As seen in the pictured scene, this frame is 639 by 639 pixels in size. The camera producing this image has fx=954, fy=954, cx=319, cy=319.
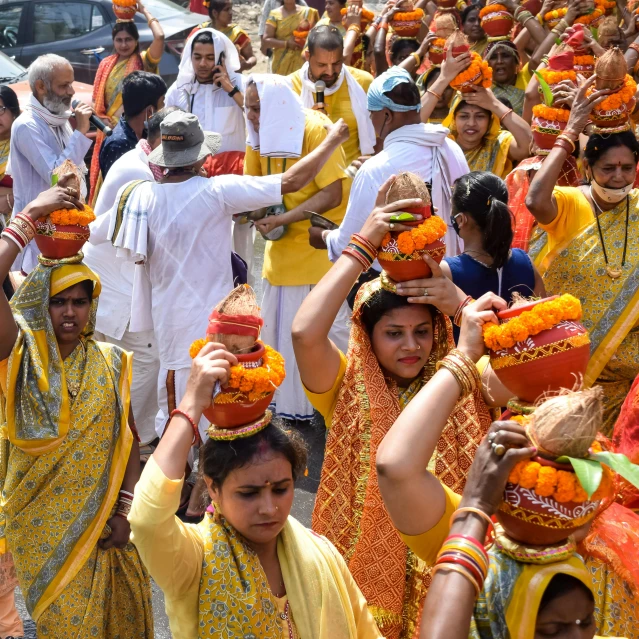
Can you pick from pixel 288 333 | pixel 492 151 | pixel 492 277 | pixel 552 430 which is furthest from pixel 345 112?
pixel 552 430

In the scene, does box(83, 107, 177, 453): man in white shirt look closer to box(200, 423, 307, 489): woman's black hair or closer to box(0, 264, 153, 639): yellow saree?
box(0, 264, 153, 639): yellow saree

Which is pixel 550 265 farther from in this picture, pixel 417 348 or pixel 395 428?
pixel 395 428

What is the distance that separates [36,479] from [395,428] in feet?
6.78

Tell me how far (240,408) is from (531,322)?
819 millimetres

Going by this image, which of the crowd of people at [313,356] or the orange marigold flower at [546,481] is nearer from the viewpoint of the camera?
the orange marigold flower at [546,481]

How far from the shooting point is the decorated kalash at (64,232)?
3.77 meters

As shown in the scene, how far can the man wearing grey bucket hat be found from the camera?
16.0 feet

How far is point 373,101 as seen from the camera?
17.0ft

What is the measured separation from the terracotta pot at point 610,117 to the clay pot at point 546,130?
0.67m

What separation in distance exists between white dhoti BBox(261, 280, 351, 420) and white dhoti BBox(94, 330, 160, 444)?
79 centimetres

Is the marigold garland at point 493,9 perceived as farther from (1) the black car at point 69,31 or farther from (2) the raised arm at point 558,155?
(1) the black car at point 69,31

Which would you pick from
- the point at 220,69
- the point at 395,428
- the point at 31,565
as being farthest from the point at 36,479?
the point at 220,69

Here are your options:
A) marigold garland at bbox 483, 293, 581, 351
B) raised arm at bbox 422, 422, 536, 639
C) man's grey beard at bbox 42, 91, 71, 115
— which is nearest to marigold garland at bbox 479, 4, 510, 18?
man's grey beard at bbox 42, 91, 71, 115

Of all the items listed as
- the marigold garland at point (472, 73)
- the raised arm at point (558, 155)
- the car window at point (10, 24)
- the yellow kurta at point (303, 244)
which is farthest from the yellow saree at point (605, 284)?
the car window at point (10, 24)
